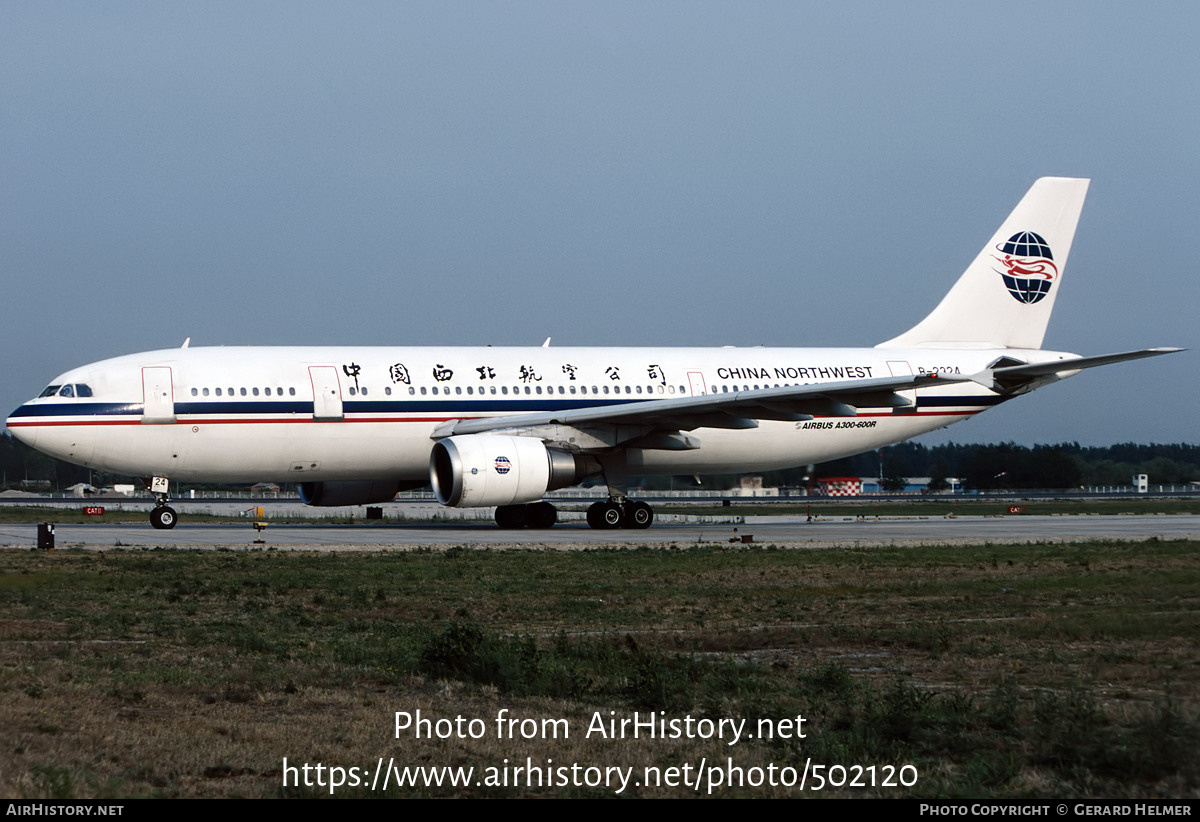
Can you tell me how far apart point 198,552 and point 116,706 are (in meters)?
13.7

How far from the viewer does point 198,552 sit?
21234 mm

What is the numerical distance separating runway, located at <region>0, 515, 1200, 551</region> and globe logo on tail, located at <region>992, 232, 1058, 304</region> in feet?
20.5

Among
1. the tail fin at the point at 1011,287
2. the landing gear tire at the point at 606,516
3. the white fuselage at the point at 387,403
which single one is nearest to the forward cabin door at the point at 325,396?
the white fuselage at the point at 387,403

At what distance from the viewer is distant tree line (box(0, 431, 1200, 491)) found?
A: 2579 inches

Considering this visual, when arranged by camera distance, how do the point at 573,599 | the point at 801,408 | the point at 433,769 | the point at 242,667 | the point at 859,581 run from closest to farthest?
the point at 433,769
the point at 242,667
the point at 573,599
the point at 859,581
the point at 801,408

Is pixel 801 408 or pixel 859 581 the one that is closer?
pixel 859 581

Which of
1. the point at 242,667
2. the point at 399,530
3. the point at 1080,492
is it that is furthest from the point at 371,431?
the point at 1080,492

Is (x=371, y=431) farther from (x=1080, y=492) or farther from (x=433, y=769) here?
(x=1080, y=492)

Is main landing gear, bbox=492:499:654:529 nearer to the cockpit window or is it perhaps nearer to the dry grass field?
the cockpit window

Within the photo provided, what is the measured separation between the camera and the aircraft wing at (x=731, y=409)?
2734 centimetres

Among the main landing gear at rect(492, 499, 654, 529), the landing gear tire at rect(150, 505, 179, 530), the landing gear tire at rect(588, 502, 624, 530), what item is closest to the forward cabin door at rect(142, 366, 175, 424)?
the landing gear tire at rect(150, 505, 179, 530)

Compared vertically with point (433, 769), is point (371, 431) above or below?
above

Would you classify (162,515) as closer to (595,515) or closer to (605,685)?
(595,515)

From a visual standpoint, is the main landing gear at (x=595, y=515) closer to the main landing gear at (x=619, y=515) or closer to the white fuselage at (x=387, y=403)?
the main landing gear at (x=619, y=515)
